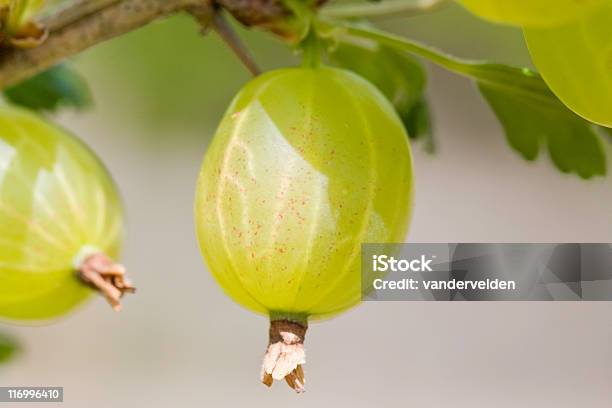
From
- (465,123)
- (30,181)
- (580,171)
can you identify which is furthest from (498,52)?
(30,181)

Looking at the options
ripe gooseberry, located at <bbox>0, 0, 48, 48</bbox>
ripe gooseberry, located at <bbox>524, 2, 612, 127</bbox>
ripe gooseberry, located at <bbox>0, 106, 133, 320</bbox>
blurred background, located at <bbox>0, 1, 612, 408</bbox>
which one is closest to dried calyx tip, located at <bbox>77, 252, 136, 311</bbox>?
ripe gooseberry, located at <bbox>0, 106, 133, 320</bbox>

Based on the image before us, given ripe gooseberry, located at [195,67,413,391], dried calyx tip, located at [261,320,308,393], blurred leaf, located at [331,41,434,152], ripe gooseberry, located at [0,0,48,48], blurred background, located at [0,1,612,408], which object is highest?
blurred background, located at [0,1,612,408]

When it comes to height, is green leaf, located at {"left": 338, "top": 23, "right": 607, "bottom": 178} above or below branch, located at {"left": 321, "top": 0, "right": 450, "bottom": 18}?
below

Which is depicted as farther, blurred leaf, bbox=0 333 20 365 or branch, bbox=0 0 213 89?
blurred leaf, bbox=0 333 20 365

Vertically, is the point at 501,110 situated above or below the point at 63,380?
below

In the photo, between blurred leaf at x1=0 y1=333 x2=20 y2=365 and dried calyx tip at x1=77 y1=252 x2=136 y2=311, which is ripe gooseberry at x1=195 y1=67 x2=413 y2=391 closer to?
dried calyx tip at x1=77 y1=252 x2=136 y2=311

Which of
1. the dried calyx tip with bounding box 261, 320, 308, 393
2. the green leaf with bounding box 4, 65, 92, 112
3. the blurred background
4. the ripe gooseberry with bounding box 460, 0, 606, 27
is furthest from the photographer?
the blurred background

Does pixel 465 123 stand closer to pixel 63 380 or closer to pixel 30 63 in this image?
pixel 63 380

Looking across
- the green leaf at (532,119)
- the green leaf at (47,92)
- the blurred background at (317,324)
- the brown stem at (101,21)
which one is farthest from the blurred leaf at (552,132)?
the blurred background at (317,324)
